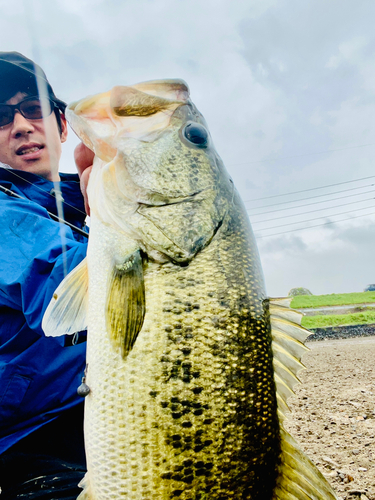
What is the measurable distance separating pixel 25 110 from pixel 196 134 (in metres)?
1.93

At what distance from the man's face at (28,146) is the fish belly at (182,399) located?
75.1 inches

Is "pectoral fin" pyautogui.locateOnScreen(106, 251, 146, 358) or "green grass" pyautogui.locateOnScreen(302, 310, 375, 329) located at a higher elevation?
"pectoral fin" pyautogui.locateOnScreen(106, 251, 146, 358)

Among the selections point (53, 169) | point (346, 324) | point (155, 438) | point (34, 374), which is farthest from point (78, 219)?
point (346, 324)

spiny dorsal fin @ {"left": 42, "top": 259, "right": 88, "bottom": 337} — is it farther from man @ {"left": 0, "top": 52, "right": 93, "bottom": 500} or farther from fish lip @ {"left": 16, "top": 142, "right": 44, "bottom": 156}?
fish lip @ {"left": 16, "top": 142, "right": 44, "bottom": 156}

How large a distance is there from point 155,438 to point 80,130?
126 cm

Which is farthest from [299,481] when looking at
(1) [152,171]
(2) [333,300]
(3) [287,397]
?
(2) [333,300]

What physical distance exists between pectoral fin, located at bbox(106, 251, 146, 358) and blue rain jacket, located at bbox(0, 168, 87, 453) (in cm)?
36

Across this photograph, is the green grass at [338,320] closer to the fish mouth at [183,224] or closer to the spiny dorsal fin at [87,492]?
the fish mouth at [183,224]

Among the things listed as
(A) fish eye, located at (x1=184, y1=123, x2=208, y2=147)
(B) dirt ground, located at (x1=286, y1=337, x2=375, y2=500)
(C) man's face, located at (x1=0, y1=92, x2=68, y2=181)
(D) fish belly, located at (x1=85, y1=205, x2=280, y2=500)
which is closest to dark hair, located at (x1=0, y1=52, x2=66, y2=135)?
(C) man's face, located at (x1=0, y1=92, x2=68, y2=181)

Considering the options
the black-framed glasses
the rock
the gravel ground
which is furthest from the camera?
the gravel ground

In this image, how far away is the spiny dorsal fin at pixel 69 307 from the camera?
139cm

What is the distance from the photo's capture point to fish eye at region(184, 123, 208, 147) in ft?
5.43

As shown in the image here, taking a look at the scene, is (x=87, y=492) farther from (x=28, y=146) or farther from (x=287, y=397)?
(x=28, y=146)

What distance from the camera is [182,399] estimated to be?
1.25 meters
